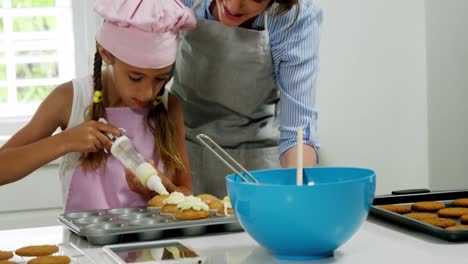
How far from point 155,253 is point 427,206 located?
0.52 meters

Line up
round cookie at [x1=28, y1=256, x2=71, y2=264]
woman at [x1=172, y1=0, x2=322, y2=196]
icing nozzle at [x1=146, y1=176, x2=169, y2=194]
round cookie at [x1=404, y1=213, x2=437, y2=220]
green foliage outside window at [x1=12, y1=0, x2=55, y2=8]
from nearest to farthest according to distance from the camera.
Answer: round cookie at [x1=28, y1=256, x2=71, y2=264]
round cookie at [x1=404, y1=213, x2=437, y2=220]
icing nozzle at [x1=146, y1=176, x2=169, y2=194]
woman at [x1=172, y1=0, x2=322, y2=196]
green foliage outside window at [x1=12, y1=0, x2=55, y2=8]

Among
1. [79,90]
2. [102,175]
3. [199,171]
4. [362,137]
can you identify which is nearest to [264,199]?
[102,175]

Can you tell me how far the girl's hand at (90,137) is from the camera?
1724 mm

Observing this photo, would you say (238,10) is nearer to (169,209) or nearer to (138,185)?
(138,185)

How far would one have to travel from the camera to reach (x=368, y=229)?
1232mm

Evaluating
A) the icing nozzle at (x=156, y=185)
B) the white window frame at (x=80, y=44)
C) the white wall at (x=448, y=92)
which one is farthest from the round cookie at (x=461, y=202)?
the white window frame at (x=80, y=44)

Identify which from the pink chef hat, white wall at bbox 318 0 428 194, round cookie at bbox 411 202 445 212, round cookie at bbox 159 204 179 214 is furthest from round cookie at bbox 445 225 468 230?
white wall at bbox 318 0 428 194

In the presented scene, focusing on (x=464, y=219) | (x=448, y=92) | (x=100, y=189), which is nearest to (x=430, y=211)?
(x=464, y=219)

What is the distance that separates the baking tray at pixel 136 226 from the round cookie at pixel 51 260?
0.16 meters

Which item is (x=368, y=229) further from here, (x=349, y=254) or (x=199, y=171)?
(x=199, y=171)

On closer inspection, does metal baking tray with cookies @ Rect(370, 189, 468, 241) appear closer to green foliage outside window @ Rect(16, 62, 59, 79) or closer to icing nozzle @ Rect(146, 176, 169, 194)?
icing nozzle @ Rect(146, 176, 169, 194)

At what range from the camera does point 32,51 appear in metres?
3.02

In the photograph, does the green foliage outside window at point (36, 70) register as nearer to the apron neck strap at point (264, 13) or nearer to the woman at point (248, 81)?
the woman at point (248, 81)

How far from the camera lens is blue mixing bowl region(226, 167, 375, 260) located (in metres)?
0.99
